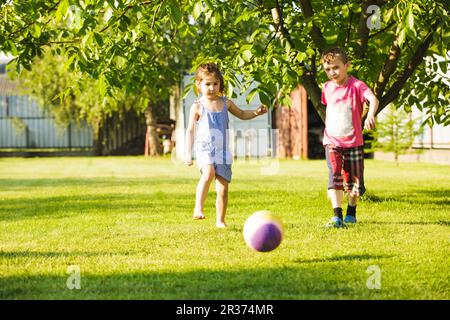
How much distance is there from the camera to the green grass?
3656mm

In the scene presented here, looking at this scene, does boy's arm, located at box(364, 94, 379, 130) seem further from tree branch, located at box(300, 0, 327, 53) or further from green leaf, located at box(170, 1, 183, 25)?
green leaf, located at box(170, 1, 183, 25)

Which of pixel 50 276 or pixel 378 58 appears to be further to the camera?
pixel 378 58

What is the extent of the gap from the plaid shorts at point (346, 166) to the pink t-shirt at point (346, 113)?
0.07 metres

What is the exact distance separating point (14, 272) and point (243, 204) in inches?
157

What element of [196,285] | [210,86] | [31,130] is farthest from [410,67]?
[31,130]

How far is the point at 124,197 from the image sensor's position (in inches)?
352

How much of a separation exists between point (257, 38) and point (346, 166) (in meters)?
1.40

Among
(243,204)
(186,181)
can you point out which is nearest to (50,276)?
(243,204)

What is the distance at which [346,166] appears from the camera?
6234 millimetres

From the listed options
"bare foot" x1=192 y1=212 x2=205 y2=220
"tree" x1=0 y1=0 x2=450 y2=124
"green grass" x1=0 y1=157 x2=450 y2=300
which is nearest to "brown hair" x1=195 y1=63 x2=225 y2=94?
"tree" x1=0 y1=0 x2=450 y2=124

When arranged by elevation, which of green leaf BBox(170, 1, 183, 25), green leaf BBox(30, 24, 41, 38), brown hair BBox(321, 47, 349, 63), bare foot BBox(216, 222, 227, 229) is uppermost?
green leaf BBox(30, 24, 41, 38)

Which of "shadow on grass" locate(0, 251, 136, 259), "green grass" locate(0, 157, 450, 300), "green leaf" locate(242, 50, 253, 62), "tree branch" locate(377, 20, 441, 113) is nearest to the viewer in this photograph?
"green grass" locate(0, 157, 450, 300)

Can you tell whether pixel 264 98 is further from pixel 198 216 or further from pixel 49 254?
pixel 49 254
